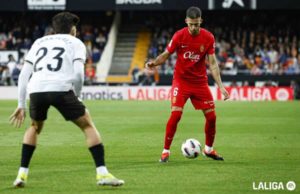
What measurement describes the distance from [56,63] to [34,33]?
34.6 meters

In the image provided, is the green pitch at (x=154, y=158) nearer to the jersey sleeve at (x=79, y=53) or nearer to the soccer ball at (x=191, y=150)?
the soccer ball at (x=191, y=150)

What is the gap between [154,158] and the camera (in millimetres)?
12258

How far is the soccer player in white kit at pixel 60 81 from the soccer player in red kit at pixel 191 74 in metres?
3.08

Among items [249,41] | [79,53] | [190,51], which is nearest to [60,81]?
[79,53]

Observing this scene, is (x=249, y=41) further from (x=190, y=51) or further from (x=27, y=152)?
(x=27, y=152)

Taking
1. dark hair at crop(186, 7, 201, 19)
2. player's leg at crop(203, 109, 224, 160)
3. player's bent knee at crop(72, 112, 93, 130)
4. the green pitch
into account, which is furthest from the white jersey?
player's leg at crop(203, 109, 224, 160)

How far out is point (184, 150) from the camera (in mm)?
11914

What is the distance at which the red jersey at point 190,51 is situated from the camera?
38.9ft

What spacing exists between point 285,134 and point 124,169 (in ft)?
23.0

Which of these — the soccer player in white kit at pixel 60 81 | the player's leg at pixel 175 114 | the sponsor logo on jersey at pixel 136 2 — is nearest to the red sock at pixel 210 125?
the player's leg at pixel 175 114

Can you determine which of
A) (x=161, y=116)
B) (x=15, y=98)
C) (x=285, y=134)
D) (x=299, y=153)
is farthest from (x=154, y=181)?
(x=15, y=98)

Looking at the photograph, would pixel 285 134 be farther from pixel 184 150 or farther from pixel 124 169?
pixel 124 169

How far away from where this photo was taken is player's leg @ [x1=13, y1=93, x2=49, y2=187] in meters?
8.75

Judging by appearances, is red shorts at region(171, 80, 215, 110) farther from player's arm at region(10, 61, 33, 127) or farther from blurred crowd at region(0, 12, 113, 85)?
blurred crowd at region(0, 12, 113, 85)
